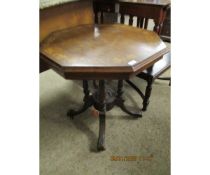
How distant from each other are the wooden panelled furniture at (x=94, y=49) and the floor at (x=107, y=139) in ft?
0.45

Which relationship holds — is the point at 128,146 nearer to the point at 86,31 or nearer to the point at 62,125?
the point at 62,125

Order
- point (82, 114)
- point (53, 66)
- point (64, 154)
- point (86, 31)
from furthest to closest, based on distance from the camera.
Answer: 1. point (82, 114)
2. point (64, 154)
3. point (86, 31)
4. point (53, 66)

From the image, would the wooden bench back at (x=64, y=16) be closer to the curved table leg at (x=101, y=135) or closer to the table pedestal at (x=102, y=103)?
the table pedestal at (x=102, y=103)

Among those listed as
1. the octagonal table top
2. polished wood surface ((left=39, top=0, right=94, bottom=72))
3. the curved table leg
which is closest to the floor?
the curved table leg

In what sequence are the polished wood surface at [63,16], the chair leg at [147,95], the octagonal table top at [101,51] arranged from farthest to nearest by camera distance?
the chair leg at [147,95], the polished wood surface at [63,16], the octagonal table top at [101,51]

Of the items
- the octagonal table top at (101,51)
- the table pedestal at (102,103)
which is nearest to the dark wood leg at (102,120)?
the table pedestal at (102,103)

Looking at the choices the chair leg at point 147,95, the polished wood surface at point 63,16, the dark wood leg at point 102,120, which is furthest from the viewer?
the chair leg at point 147,95

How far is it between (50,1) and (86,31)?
30cm

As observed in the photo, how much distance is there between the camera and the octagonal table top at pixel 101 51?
0.93 m

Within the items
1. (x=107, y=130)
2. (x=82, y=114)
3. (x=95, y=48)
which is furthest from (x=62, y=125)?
(x=95, y=48)

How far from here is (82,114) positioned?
6.07 ft

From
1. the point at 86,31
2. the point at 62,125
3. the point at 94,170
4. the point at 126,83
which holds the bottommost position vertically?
the point at 94,170

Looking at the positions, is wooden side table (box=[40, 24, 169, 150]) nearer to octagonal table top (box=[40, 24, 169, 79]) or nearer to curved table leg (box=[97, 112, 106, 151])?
octagonal table top (box=[40, 24, 169, 79])

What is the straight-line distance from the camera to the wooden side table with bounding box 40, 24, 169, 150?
93cm
